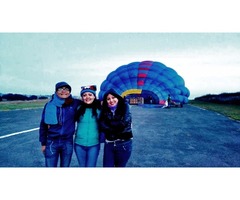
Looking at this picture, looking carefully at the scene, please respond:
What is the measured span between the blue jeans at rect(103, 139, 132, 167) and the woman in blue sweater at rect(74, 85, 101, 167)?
Answer: 0.68ft

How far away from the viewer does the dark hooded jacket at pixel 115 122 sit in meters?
2.72

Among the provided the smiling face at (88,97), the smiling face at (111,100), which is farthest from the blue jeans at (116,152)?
the smiling face at (88,97)

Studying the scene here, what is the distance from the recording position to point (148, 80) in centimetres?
2019

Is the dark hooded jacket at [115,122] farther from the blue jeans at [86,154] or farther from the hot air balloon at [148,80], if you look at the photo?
the hot air balloon at [148,80]

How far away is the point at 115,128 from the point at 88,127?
38cm

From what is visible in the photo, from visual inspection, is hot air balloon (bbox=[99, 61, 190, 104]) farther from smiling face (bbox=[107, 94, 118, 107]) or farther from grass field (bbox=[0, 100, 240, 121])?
smiling face (bbox=[107, 94, 118, 107])

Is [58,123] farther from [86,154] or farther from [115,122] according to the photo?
[115,122]

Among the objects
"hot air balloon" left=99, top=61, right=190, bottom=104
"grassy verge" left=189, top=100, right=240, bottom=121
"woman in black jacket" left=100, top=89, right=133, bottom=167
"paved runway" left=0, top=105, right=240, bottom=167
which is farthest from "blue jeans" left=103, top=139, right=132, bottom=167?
"hot air balloon" left=99, top=61, right=190, bottom=104

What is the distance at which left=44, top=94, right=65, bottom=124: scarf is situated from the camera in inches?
110

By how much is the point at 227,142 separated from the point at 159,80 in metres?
14.7

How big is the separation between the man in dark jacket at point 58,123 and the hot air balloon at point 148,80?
16.7 meters

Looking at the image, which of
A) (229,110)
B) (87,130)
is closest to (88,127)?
(87,130)
